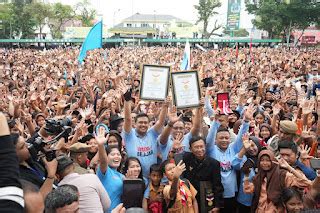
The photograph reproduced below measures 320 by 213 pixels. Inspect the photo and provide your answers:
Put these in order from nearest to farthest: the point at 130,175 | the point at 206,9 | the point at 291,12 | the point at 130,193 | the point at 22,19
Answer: the point at 130,193 → the point at 130,175 → the point at 291,12 → the point at 22,19 → the point at 206,9

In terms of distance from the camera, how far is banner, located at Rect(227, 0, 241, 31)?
Result: 168 ft

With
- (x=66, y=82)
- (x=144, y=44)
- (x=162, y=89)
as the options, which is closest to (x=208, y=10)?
(x=144, y=44)

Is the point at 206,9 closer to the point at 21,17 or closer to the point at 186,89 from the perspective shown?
the point at 21,17

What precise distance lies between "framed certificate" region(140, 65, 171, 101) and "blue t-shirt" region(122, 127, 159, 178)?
0.64 meters

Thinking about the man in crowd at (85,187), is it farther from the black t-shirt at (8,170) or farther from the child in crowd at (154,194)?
the black t-shirt at (8,170)

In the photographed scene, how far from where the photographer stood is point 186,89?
17.1ft

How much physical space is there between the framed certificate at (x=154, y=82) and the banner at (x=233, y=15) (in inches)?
1866

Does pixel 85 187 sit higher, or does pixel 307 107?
pixel 307 107

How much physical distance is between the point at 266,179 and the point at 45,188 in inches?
84.6

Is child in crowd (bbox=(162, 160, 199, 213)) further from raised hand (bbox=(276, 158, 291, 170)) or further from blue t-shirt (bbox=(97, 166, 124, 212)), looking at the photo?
raised hand (bbox=(276, 158, 291, 170))

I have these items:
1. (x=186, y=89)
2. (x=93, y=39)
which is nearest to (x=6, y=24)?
(x=93, y=39)

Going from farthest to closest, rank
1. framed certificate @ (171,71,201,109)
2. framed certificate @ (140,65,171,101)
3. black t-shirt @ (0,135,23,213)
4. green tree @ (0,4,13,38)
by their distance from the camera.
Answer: green tree @ (0,4,13,38), framed certificate @ (140,65,171,101), framed certificate @ (171,71,201,109), black t-shirt @ (0,135,23,213)

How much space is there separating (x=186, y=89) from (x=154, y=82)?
0.42 meters

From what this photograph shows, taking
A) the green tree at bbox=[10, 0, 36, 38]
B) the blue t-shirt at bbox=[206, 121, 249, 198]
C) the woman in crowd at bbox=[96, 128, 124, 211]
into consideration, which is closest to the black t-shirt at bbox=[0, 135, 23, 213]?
the woman in crowd at bbox=[96, 128, 124, 211]
